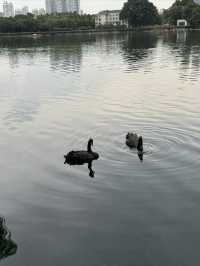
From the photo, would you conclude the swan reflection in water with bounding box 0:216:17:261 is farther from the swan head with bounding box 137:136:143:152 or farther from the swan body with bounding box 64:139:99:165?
the swan head with bounding box 137:136:143:152

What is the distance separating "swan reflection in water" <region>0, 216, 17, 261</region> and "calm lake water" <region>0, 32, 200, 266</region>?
27 millimetres

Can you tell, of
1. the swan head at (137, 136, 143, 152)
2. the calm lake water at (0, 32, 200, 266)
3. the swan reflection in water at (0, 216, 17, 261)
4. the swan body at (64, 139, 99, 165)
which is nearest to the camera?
the swan reflection in water at (0, 216, 17, 261)

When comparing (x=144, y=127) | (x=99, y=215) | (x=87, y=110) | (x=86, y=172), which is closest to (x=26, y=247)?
(x=99, y=215)

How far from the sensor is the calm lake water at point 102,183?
1248 centimetres

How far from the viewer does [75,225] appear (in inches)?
543

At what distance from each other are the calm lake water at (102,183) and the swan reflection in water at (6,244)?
0.09 ft

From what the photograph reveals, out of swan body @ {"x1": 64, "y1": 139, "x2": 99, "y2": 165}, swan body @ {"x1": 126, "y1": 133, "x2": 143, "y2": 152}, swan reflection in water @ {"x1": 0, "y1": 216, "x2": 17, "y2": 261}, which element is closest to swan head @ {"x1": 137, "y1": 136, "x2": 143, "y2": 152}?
swan body @ {"x1": 126, "y1": 133, "x2": 143, "y2": 152}

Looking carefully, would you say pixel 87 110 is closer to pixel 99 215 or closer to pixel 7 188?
pixel 7 188

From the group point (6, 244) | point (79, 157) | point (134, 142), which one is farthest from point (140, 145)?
point (6, 244)

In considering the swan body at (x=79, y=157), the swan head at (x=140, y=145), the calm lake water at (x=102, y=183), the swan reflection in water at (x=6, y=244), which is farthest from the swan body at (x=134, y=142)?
the swan reflection in water at (x=6, y=244)

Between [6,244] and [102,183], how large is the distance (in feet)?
16.2

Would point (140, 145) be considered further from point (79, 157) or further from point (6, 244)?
point (6, 244)

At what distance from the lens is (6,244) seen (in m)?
12.8

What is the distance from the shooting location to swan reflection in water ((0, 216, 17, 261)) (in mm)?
12359
